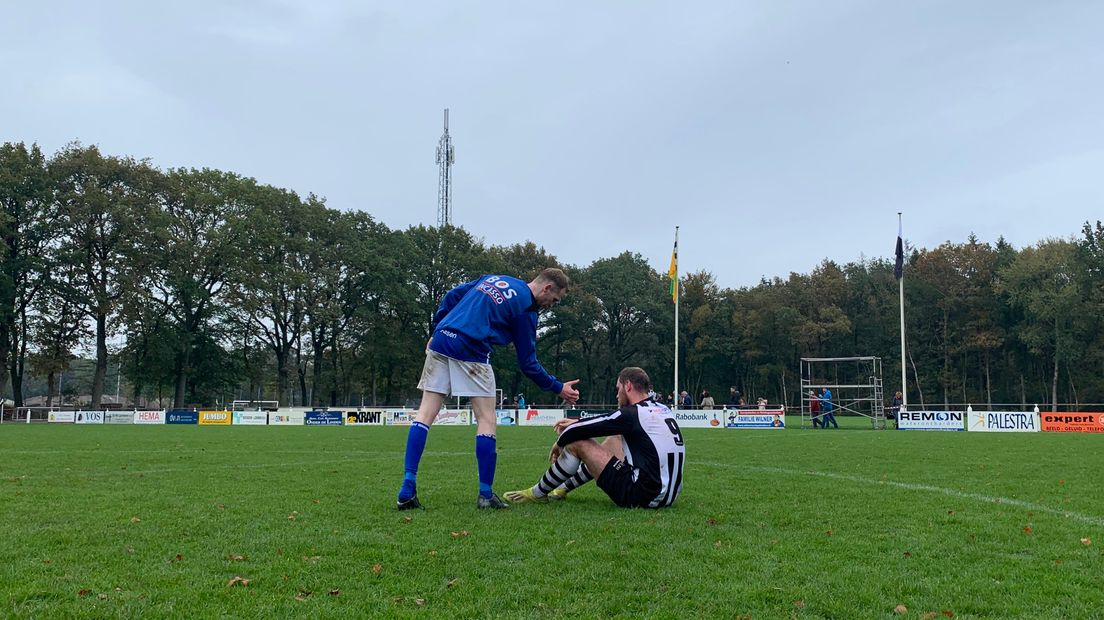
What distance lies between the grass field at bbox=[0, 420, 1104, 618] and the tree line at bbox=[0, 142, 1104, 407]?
139ft

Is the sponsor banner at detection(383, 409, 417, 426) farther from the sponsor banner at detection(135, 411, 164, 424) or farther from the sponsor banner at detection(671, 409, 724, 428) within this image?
the sponsor banner at detection(671, 409, 724, 428)

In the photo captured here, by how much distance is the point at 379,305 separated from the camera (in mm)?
58188

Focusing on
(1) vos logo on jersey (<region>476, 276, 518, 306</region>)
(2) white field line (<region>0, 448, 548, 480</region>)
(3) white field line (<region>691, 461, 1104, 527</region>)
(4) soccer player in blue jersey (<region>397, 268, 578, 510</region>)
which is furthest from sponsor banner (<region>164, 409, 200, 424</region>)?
(1) vos logo on jersey (<region>476, 276, 518, 306</region>)

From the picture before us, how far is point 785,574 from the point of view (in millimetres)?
3941

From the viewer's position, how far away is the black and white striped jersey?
5.86 m

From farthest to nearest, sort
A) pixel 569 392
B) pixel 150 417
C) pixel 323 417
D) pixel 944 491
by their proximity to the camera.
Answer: pixel 150 417
pixel 323 417
pixel 944 491
pixel 569 392

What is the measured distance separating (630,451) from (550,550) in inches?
68.6

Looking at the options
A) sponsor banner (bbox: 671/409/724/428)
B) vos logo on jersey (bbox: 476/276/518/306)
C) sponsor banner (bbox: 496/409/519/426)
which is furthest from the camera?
sponsor banner (bbox: 496/409/519/426)

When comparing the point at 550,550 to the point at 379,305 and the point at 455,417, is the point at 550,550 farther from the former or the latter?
the point at 379,305

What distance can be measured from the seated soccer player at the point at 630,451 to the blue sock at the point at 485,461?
49 centimetres

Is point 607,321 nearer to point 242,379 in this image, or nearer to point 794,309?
point 794,309

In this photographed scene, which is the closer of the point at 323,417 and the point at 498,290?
the point at 498,290

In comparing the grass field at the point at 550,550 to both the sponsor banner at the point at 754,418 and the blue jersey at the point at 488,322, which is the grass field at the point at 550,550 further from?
the sponsor banner at the point at 754,418

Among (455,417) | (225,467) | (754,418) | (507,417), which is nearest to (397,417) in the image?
(455,417)
